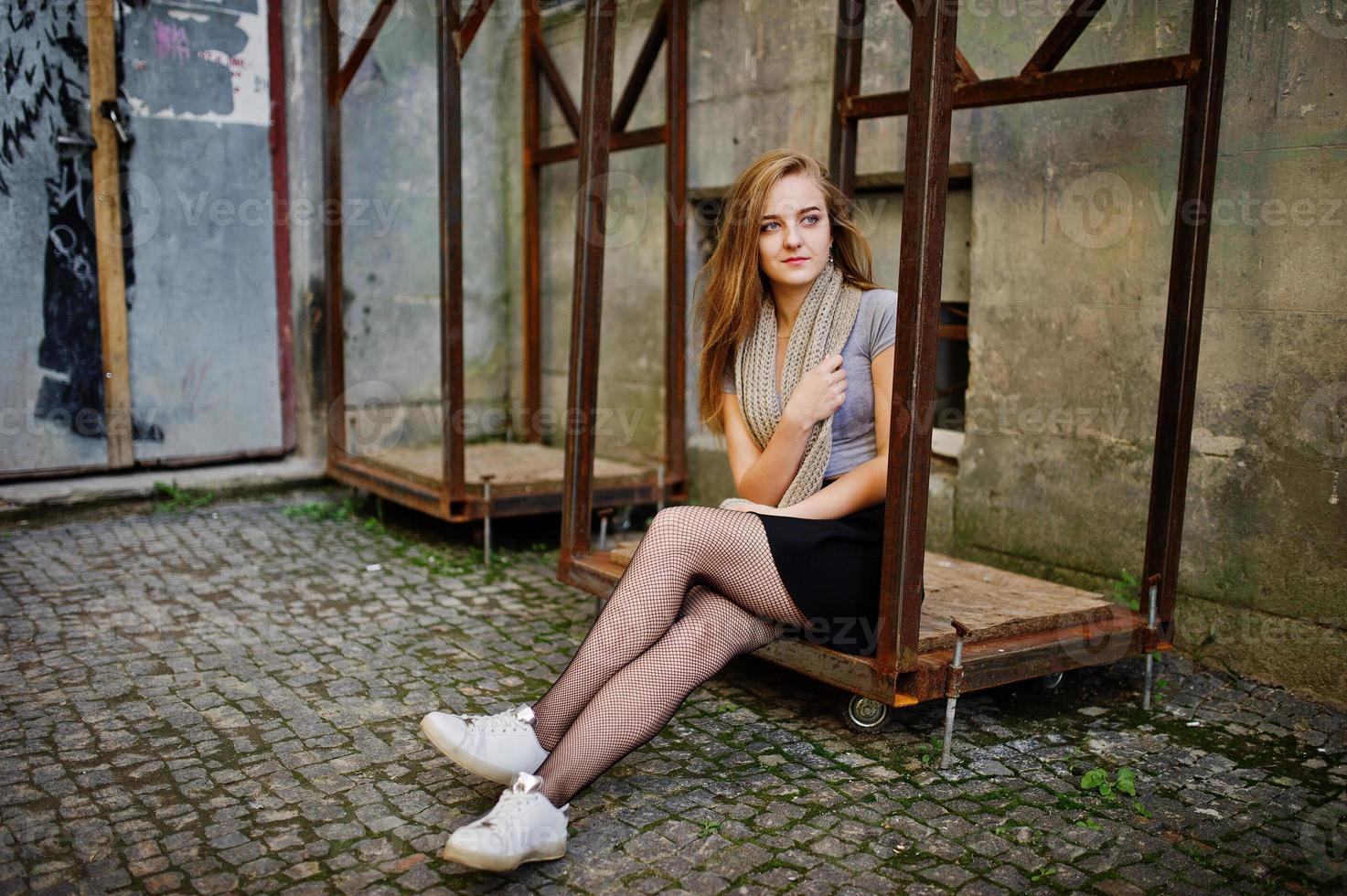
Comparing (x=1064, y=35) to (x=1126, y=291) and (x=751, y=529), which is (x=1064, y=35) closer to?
(x=1126, y=291)

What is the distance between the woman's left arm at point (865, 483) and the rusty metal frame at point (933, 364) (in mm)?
193

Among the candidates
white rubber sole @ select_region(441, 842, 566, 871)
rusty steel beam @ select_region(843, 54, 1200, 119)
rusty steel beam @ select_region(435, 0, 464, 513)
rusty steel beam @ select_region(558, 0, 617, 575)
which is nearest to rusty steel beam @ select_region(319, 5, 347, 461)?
rusty steel beam @ select_region(435, 0, 464, 513)

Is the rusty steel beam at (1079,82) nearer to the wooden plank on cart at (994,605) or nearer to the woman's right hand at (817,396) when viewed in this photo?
the woman's right hand at (817,396)

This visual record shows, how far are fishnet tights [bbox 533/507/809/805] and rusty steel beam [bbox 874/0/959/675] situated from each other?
Answer: 278 millimetres

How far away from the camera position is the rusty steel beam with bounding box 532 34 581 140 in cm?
594

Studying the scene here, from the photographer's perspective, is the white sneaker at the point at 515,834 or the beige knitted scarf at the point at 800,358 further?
the beige knitted scarf at the point at 800,358

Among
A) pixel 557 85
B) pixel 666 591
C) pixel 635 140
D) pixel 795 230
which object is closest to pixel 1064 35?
pixel 795 230

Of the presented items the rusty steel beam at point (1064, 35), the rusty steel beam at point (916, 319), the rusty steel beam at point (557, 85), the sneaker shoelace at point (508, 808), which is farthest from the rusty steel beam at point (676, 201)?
the sneaker shoelace at point (508, 808)

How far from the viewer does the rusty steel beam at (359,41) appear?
561cm

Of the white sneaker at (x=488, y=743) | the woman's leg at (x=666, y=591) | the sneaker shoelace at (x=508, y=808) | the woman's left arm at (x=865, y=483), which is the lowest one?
the sneaker shoelace at (x=508, y=808)

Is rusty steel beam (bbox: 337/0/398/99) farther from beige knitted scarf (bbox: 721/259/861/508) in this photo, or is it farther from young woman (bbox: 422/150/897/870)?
beige knitted scarf (bbox: 721/259/861/508)

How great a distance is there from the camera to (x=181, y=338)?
6.24m

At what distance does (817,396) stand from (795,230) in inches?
18.1

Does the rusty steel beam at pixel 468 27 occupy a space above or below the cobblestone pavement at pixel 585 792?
above
